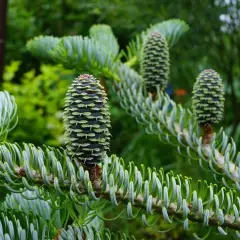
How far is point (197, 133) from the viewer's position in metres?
0.70

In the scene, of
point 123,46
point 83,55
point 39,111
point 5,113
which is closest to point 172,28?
point 83,55

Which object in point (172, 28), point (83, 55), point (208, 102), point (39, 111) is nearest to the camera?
point (208, 102)

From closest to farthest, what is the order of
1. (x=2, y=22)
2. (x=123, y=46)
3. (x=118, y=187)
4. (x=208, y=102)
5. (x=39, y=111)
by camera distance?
1. (x=118, y=187)
2. (x=208, y=102)
3. (x=2, y=22)
4. (x=39, y=111)
5. (x=123, y=46)

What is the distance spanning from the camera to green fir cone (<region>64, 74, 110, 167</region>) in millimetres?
464

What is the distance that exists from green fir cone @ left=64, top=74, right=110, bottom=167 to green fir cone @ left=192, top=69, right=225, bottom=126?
9.7 inches

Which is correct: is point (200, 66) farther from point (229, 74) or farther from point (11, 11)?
point (11, 11)

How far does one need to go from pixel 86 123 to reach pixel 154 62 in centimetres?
35

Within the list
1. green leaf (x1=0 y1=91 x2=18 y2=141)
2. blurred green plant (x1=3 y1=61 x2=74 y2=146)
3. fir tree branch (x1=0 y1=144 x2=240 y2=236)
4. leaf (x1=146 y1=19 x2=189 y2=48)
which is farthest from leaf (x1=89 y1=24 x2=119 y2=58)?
blurred green plant (x1=3 y1=61 x2=74 y2=146)

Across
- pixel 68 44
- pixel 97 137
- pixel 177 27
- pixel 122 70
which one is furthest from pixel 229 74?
pixel 97 137

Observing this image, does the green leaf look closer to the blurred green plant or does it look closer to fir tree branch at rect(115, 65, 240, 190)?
fir tree branch at rect(115, 65, 240, 190)

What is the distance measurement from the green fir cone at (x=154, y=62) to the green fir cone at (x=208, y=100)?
0.38ft

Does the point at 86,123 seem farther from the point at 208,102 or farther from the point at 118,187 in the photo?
the point at 208,102

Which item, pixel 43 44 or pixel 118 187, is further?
pixel 43 44

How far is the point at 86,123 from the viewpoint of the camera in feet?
1.52
